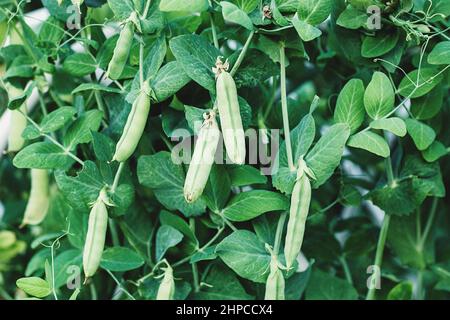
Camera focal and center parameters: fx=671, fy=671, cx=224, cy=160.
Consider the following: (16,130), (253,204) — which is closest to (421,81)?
(253,204)

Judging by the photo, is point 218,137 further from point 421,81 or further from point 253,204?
point 421,81

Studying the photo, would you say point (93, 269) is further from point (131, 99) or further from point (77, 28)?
point (77, 28)

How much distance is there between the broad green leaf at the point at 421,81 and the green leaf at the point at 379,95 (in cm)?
3

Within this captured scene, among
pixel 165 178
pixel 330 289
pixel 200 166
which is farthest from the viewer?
pixel 330 289

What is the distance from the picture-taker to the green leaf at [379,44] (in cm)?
63

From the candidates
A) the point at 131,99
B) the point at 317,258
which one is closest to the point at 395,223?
the point at 317,258

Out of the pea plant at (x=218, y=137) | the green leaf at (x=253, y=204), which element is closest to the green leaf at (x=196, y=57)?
the pea plant at (x=218, y=137)

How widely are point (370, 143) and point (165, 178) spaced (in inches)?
7.4

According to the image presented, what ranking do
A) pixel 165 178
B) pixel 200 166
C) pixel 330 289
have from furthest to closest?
pixel 330 289, pixel 165 178, pixel 200 166

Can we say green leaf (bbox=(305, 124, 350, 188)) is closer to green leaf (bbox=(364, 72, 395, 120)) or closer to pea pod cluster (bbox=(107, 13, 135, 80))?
green leaf (bbox=(364, 72, 395, 120))

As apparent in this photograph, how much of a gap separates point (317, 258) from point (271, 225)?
0.19 meters

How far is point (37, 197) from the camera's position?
77 cm

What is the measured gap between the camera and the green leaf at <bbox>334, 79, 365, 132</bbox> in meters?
0.61

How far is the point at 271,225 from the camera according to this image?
0.62m
